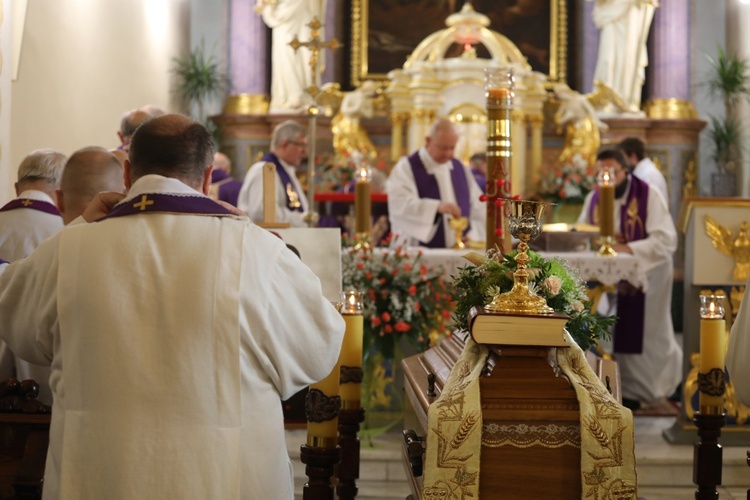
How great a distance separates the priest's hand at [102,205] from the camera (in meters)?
2.89

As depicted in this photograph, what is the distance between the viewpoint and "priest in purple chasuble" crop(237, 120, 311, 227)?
25.4 feet

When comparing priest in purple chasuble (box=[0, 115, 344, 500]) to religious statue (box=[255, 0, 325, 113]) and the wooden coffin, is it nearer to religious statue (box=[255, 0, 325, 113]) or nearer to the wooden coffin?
the wooden coffin

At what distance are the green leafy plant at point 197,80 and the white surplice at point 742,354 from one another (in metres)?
9.42

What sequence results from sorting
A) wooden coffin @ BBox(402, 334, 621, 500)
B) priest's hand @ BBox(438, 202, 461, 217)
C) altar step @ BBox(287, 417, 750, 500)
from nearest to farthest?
wooden coffin @ BBox(402, 334, 621, 500), altar step @ BBox(287, 417, 750, 500), priest's hand @ BBox(438, 202, 461, 217)

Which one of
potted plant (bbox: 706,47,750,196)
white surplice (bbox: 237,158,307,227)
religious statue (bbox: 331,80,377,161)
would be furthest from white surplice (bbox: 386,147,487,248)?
potted plant (bbox: 706,47,750,196)

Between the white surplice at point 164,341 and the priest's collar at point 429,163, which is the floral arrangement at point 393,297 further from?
the white surplice at point 164,341

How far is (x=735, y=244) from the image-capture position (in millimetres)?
5793

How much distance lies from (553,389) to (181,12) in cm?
1067

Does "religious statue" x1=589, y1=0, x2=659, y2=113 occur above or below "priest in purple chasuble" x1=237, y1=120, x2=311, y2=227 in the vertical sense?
above

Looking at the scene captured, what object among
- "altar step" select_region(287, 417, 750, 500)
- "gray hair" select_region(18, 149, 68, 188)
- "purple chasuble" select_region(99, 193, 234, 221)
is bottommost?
"altar step" select_region(287, 417, 750, 500)

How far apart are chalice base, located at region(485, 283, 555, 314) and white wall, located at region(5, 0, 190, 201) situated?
3632mm

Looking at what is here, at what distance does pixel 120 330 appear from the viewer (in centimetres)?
257

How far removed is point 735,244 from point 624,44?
22.5 ft

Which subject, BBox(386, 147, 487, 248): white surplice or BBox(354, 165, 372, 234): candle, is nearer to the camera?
BBox(354, 165, 372, 234): candle
